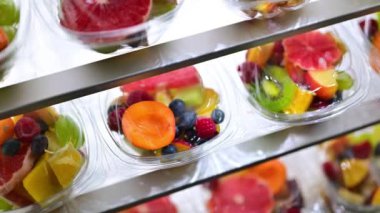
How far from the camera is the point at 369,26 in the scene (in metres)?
1.23

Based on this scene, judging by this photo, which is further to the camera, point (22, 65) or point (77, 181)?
point (77, 181)

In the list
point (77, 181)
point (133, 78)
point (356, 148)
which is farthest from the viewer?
point (356, 148)

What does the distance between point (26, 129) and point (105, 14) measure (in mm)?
253

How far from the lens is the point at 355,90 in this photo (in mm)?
1143

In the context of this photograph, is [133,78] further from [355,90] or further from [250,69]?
[355,90]

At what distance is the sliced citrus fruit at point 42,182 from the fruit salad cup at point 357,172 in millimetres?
808

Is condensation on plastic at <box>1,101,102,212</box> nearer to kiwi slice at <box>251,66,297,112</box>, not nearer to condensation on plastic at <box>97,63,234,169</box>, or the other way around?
condensation on plastic at <box>97,63,234,169</box>

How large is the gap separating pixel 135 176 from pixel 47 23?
0.34 meters

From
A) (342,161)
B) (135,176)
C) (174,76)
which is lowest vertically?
(342,161)

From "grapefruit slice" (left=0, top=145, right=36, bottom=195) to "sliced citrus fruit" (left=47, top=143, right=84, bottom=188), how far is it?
4 centimetres

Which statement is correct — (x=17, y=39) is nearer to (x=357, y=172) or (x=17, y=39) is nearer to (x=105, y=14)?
(x=105, y=14)

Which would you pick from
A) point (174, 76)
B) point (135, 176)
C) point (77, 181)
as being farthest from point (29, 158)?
point (174, 76)

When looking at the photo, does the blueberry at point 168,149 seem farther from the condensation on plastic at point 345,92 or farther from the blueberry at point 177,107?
the condensation on plastic at point 345,92

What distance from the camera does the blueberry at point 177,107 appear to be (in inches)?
41.0
